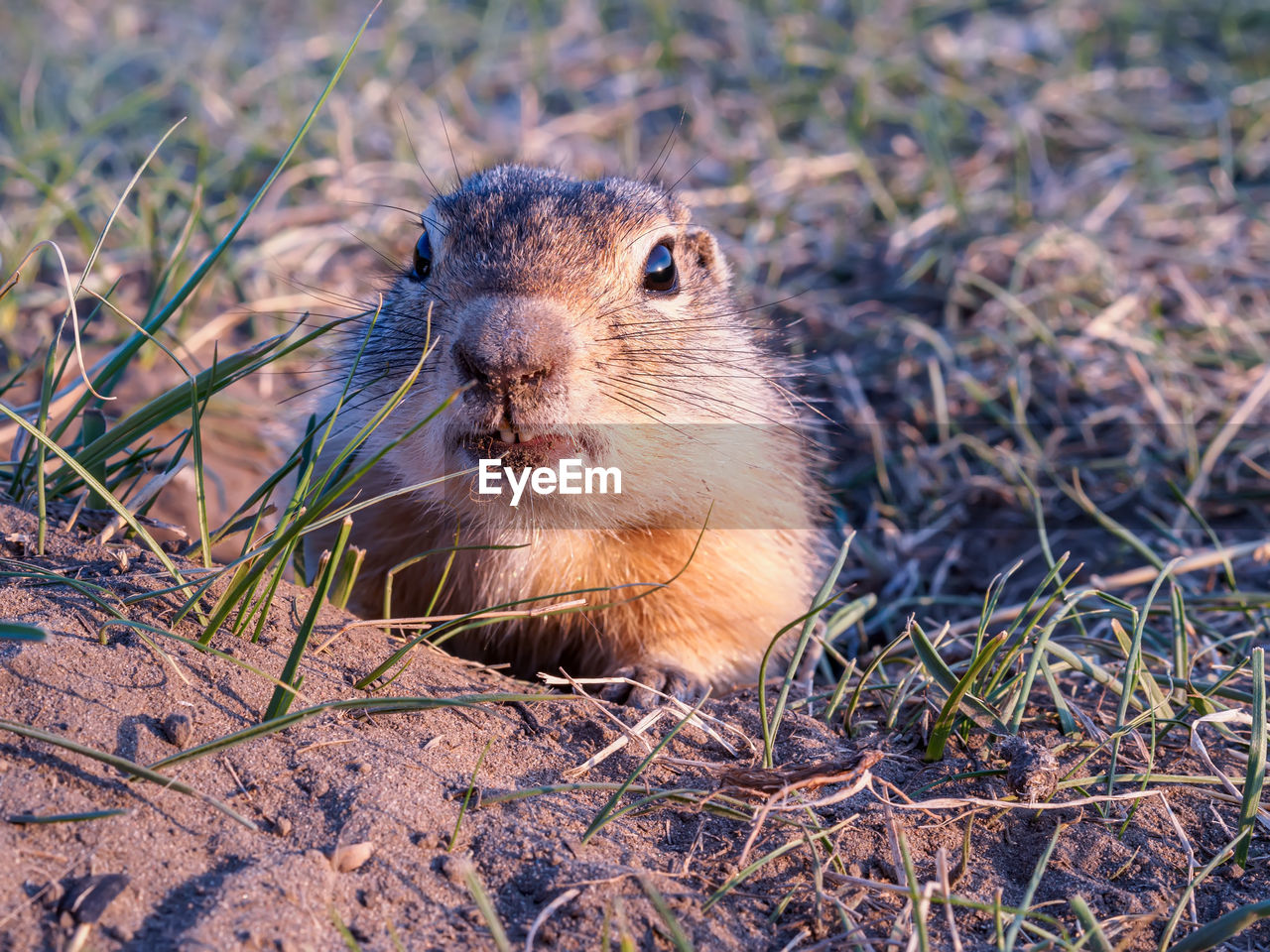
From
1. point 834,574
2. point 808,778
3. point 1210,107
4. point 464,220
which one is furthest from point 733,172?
point 808,778

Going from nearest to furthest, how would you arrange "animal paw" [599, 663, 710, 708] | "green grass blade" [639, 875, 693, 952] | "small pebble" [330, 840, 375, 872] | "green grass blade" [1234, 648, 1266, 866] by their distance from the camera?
"green grass blade" [639, 875, 693, 952], "small pebble" [330, 840, 375, 872], "green grass blade" [1234, 648, 1266, 866], "animal paw" [599, 663, 710, 708]

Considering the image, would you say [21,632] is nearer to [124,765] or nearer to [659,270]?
[124,765]

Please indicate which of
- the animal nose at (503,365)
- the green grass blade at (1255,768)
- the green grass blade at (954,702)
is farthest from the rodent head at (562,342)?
the green grass blade at (1255,768)

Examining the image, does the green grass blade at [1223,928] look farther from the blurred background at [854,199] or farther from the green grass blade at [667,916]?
the blurred background at [854,199]

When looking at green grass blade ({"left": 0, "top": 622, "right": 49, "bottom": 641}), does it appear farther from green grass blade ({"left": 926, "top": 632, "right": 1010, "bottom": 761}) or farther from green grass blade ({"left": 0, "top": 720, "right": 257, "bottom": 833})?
green grass blade ({"left": 926, "top": 632, "right": 1010, "bottom": 761})

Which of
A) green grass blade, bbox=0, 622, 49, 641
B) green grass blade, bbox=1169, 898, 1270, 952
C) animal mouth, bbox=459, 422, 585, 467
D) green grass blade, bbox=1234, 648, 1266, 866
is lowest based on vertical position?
green grass blade, bbox=1169, 898, 1270, 952

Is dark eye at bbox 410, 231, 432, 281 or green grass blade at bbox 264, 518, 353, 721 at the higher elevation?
dark eye at bbox 410, 231, 432, 281

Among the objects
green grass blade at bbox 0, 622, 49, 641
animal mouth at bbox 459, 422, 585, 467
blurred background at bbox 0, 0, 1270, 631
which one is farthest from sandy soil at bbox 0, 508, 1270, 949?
blurred background at bbox 0, 0, 1270, 631
